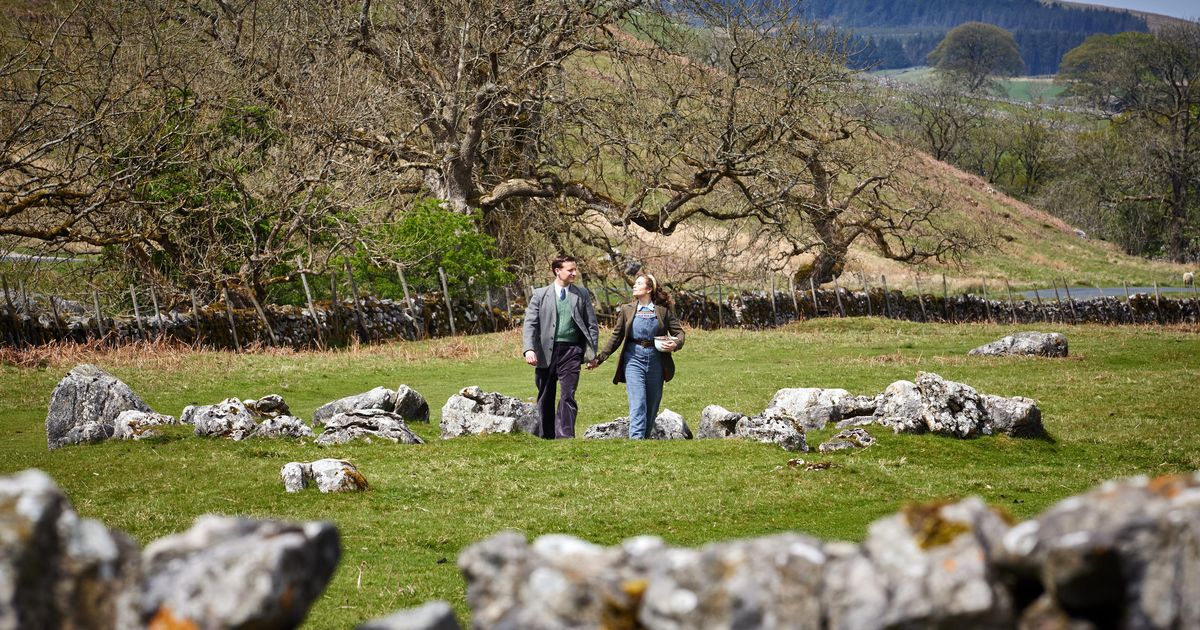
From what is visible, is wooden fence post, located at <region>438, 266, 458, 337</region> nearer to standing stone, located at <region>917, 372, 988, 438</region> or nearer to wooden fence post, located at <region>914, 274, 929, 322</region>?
wooden fence post, located at <region>914, 274, 929, 322</region>

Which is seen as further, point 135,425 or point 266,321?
point 266,321

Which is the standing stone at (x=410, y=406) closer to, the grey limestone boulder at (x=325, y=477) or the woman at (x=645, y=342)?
the woman at (x=645, y=342)

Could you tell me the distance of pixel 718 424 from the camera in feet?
52.5

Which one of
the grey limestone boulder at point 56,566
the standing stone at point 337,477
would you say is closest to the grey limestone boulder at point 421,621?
the grey limestone boulder at point 56,566

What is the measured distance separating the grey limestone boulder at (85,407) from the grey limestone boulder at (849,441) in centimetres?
946

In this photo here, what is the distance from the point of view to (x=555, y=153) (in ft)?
139

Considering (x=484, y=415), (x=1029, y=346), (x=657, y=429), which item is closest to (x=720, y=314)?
(x=1029, y=346)

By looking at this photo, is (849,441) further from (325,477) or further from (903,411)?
(325,477)

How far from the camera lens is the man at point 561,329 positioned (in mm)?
15414

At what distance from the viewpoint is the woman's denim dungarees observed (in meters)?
15.0

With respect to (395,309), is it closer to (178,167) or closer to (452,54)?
(178,167)

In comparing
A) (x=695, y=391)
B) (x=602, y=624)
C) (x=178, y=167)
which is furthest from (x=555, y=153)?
(x=602, y=624)

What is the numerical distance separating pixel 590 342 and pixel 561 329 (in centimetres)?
48

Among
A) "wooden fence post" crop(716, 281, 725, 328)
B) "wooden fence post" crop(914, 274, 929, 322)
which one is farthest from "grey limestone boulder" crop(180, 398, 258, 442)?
"wooden fence post" crop(914, 274, 929, 322)
